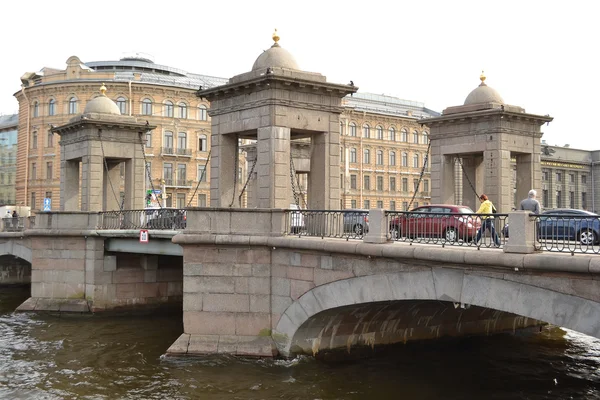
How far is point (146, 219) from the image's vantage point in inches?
865

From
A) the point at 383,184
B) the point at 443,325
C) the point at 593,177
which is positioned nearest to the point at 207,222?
the point at 443,325

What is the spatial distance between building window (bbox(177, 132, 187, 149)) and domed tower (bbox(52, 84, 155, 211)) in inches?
1084

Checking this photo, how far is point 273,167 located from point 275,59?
9.43ft

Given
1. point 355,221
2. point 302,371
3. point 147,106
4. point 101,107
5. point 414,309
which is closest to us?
point 302,371

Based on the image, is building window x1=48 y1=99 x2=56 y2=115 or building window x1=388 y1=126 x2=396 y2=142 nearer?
building window x1=48 y1=99 x2=56 y2=115

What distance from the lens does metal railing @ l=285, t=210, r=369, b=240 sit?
50.9 feet

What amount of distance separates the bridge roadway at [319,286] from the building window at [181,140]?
101 feet

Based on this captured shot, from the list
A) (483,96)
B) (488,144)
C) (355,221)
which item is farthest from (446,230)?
(483,96)

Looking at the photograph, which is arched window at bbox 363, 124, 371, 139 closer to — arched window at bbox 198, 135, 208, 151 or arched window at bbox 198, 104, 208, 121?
arched window at bbox 198, 135, 208, 151

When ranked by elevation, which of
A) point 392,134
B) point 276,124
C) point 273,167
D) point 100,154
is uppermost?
point 392,134

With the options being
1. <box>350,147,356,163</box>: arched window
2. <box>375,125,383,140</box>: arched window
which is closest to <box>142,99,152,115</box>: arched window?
<box>350,147,356,163</box>: arched window

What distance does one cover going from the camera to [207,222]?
54.8ft

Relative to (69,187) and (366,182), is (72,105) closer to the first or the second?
(366,182)

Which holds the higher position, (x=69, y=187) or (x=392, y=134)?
(x=392, y=134)
